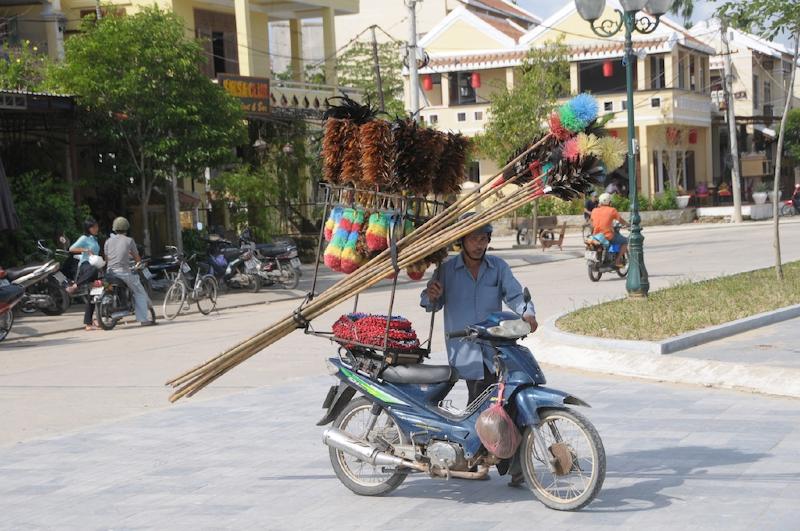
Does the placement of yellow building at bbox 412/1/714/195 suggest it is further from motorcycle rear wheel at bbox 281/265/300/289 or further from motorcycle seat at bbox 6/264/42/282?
motorcycle seat at bbox 6/264/42/282

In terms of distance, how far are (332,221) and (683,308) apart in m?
8.28

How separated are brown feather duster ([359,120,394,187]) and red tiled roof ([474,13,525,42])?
4641cm

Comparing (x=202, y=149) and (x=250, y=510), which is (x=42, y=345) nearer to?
(x=202, y=149)

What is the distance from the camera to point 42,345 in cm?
1641

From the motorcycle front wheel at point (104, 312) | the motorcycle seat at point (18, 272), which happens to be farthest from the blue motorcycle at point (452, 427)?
the motorcycle seat at point (18, 272)

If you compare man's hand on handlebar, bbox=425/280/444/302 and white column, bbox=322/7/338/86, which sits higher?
white column, bbox=322/7/338/86

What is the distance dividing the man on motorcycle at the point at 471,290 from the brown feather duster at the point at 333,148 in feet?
2.97

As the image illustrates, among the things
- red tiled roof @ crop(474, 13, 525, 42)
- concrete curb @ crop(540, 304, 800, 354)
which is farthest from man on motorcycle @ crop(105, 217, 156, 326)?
red tiled roof @ crop(474, 13, 525, 42)

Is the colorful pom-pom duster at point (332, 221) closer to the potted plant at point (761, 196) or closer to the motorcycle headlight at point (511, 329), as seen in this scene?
the motorcycle headlight at point (511, 329)

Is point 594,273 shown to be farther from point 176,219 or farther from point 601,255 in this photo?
point 176,219

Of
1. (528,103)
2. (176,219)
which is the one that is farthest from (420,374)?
(528,103)

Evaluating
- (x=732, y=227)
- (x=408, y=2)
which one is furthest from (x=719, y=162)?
(x=408, y=2)

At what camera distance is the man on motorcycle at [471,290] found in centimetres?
689

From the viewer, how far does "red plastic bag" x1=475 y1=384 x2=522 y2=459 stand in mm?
6293
